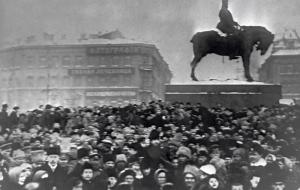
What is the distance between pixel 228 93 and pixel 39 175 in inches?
545

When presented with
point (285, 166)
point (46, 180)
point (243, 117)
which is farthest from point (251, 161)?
point (243, 117)

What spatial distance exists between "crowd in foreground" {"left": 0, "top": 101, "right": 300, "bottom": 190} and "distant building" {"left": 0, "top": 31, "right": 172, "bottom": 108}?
56.1m

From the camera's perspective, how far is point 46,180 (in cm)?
870

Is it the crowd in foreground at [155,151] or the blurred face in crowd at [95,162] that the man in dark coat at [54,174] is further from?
the blurred face in crowd at [95,162]

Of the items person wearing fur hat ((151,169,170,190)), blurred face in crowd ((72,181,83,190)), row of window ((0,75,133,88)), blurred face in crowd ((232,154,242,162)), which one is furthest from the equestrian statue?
row of window ((0,75,133,88))

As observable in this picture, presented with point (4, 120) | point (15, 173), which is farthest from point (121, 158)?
point (4, 120)

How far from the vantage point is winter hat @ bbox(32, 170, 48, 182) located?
8562 millimetres

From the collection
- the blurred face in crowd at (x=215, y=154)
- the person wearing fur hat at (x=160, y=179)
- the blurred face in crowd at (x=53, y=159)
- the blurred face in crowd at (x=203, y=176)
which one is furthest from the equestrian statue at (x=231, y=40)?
the person wearing fur hat at (x=160, y=179)

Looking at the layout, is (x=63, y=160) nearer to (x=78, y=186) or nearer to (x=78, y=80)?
(x=78, y=186)

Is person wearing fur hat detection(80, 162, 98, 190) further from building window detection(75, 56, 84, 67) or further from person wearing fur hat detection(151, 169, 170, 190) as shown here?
building window detection(75, 56, 84, 67)

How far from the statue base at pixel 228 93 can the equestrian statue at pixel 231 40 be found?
0.68 meters

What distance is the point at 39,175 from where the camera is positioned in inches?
341

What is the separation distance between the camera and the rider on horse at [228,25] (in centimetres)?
2156

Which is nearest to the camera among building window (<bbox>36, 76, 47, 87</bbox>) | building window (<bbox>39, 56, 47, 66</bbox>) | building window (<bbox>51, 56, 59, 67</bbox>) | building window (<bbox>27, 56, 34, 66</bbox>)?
building window (<bbox>27, 56, 34, 66</bbox>)
